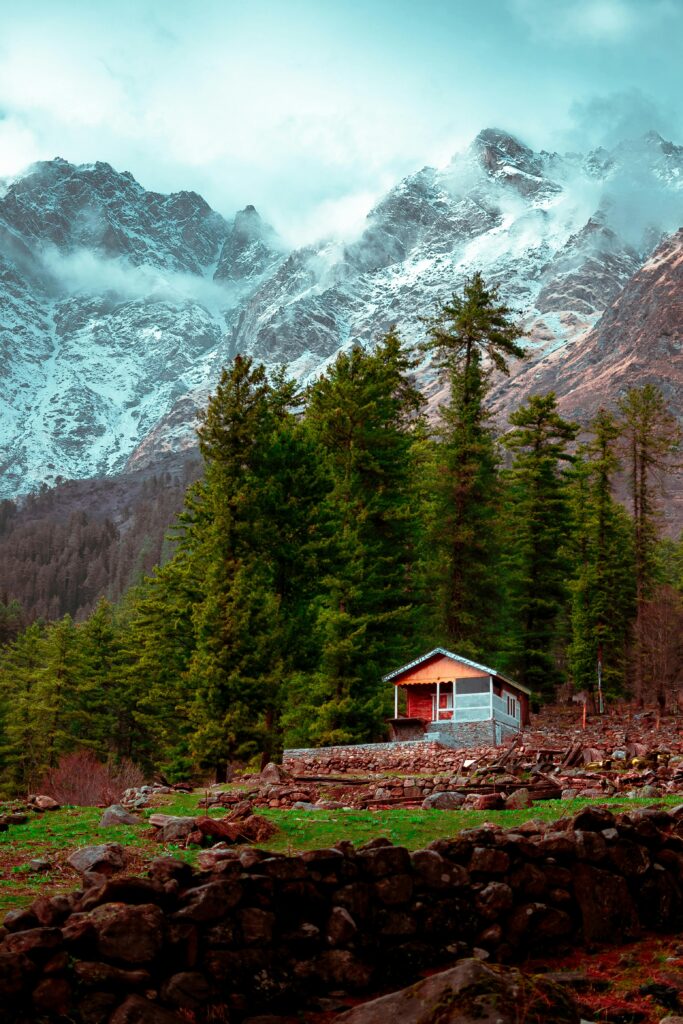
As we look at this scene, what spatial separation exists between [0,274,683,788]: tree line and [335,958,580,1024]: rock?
69.7 feet

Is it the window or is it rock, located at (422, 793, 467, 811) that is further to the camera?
the window

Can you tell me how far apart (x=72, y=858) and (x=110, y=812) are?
3.97m

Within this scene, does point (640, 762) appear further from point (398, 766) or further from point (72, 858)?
point (72, 858)

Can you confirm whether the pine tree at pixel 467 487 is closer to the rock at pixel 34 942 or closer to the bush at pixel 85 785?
the bush at pixel 85 785

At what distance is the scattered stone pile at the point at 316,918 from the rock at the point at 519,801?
19.6 ft

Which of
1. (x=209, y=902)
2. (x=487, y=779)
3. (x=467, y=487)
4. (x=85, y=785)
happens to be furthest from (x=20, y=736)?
(x=209, y=902)

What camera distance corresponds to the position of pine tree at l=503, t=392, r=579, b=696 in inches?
1918

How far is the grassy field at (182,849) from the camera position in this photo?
364 inches

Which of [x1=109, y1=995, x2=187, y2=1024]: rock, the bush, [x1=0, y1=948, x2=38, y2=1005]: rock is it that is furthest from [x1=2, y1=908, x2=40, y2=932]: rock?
the bush

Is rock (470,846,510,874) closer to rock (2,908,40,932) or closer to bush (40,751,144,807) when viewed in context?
rock (2,908,40,932)

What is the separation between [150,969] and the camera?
6.06 m

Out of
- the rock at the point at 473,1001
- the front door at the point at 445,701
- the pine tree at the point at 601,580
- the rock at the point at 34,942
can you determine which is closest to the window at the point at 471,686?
the front door at the point at 445,701

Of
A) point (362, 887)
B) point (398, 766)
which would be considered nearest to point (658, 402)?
point (398, 766)

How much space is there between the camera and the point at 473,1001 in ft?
17.8
